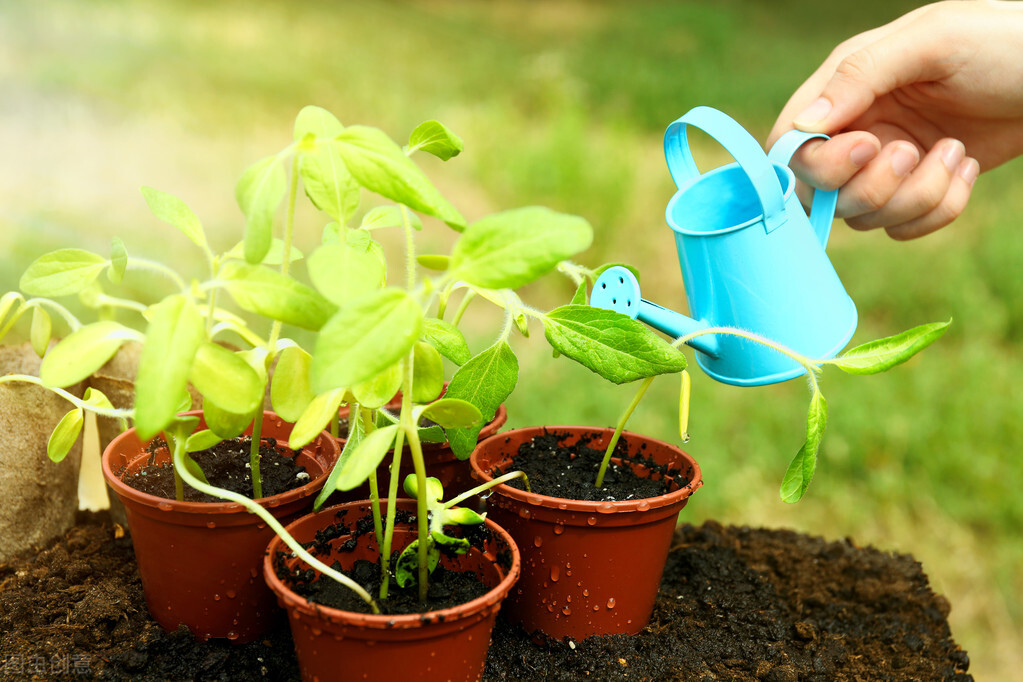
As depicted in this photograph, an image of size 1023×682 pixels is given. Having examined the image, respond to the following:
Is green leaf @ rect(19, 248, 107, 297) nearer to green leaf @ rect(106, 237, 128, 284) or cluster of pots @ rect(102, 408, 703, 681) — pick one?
green leaf @ rect(106, 237, 128, 284)

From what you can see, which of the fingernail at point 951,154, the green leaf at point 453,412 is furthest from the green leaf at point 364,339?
the fingernail at point 951,154

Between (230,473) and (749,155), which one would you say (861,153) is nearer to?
(749,155)

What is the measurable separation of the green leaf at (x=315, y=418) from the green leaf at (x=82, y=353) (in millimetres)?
139

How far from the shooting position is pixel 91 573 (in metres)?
0.86

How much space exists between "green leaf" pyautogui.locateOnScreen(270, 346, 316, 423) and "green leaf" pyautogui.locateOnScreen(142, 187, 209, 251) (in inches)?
5.2

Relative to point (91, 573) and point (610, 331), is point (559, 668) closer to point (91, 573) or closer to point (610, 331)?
point (610, 331)

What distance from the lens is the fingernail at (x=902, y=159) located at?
960mm

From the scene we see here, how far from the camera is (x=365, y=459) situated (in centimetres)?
56

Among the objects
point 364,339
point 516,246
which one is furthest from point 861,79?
point 364,339

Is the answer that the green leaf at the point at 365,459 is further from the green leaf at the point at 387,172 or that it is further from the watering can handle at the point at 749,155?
the watering can handle at the point at 749,155

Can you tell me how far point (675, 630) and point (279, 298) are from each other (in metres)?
0.56

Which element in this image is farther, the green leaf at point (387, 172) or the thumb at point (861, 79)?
the thumb at point (861, 79)

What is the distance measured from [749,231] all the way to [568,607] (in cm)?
41

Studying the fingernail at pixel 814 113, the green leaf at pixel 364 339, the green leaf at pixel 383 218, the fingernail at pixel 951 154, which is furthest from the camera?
the fingernail at pixel 951 154
